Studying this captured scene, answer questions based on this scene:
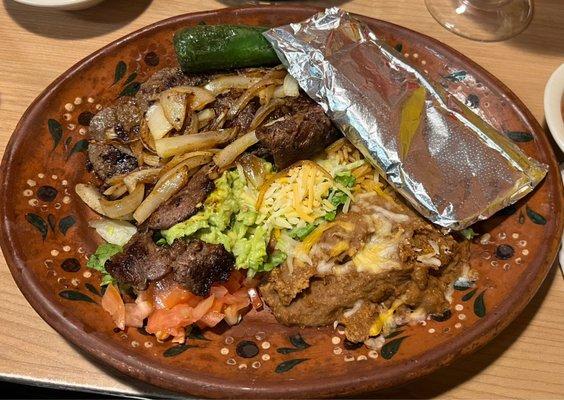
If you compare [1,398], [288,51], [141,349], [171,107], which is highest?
[288,51]

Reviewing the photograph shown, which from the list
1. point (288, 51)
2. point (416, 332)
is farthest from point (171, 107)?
point (416, 332)

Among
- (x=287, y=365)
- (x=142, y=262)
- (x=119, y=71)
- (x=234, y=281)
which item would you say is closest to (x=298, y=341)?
(x=287, y=365)

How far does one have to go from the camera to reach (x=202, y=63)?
7.43 feet

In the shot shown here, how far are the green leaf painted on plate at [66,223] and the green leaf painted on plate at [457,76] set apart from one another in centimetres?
153

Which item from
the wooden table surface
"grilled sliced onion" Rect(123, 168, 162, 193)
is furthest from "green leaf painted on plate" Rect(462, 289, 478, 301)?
"grilled sliced onion" Rect(123, 168, 162, 193)

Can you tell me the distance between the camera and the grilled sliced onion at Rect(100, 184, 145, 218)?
207 cm

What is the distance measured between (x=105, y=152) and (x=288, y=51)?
0.77 metres

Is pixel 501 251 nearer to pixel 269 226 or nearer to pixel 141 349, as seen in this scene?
pixel 269 226

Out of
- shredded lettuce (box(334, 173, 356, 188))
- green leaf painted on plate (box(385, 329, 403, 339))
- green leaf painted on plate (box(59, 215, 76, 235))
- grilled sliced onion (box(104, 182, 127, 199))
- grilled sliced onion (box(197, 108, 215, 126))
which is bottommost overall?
green leaf painted on plate (box(385, 329, 403, 339))

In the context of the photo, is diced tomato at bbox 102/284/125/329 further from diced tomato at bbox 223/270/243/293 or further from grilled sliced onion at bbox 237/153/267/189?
grilled sliced onion at bbox 237/153/267/189

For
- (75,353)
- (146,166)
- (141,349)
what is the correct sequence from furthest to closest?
(146,166), (75,353), (141,349)

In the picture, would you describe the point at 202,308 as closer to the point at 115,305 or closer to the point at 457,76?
the point at 115,305

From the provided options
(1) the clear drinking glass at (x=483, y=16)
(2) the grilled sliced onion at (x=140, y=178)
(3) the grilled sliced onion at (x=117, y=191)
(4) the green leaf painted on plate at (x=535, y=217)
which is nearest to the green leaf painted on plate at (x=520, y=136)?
(4) the green leaf painted on plate at (x=535, y=217)

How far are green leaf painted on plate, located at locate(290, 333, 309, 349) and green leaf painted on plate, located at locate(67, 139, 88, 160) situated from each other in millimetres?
1054
